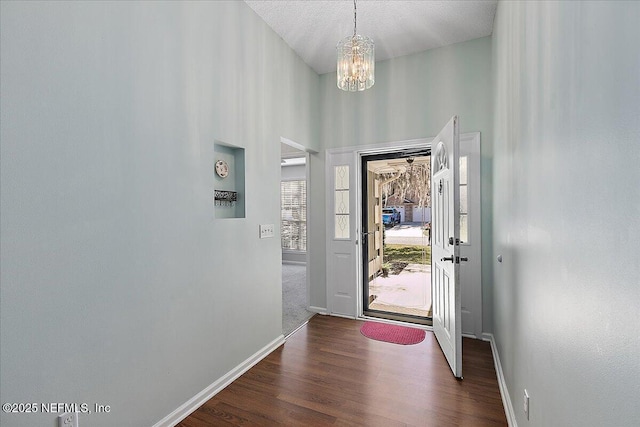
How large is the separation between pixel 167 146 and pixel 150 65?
0.48 meters

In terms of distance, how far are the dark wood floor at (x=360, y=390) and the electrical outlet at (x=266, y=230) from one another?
1.13 meters

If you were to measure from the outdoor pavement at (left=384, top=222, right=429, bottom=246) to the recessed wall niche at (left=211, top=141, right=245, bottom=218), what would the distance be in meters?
2.44

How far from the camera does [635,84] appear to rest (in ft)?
2.05

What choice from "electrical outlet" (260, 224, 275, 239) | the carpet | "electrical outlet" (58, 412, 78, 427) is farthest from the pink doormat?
"electrical outlet" (58, 412, 78, 427)

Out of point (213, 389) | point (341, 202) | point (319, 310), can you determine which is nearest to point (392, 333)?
point (319, 310)

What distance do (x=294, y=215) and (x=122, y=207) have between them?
21.3 feet

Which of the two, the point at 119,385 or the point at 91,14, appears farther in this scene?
the point at 119,385

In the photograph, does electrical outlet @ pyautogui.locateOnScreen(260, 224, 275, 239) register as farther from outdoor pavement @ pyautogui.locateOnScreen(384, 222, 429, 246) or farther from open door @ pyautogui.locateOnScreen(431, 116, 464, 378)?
outdoor pavement @ pyautogui.locateOnScreen(384, 222, 429, 246)

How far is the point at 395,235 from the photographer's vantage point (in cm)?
452

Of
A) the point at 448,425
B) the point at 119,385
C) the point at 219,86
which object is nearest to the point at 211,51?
the point at 219,86

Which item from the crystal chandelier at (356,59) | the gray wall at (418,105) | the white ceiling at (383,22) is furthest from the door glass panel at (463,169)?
the crystal chandelier at (356,59)

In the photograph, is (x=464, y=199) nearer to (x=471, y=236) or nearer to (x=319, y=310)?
(x=471, y=236)

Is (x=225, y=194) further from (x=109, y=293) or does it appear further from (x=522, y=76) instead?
(x=522, y=76)

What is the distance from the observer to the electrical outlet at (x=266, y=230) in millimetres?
2945
